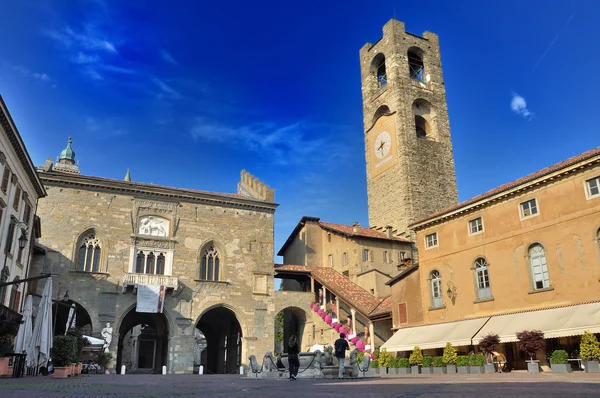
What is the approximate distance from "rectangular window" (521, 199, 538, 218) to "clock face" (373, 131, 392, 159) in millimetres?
24242

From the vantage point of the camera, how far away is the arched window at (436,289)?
85.1 feet

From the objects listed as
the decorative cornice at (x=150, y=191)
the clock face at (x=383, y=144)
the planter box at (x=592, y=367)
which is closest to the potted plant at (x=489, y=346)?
the planter box at (x=592, y=367)

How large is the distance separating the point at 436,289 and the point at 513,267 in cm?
496

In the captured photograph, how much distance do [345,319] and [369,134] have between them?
2230cm

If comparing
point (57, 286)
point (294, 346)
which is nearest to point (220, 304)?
point (57, 286)

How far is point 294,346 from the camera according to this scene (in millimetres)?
14719

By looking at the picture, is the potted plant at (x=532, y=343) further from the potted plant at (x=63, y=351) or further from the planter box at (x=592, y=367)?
the potted plant at (x=63, y=351)

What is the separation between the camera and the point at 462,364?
20.2m

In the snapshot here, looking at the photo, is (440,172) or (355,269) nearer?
(355,269)

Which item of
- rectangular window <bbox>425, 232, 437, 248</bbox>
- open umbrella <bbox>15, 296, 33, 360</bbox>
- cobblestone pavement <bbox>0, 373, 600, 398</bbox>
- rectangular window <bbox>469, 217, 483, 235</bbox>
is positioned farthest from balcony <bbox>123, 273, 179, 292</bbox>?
cobblestone pavement <bbox>0, 373, 600, 398</bbox>

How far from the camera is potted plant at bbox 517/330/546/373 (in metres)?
18.5

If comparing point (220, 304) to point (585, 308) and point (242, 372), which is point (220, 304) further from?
point (585, 308)

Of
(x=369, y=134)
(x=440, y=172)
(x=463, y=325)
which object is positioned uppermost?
(x=369, y=134)

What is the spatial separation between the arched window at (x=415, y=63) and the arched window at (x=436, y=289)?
28.7 meters
